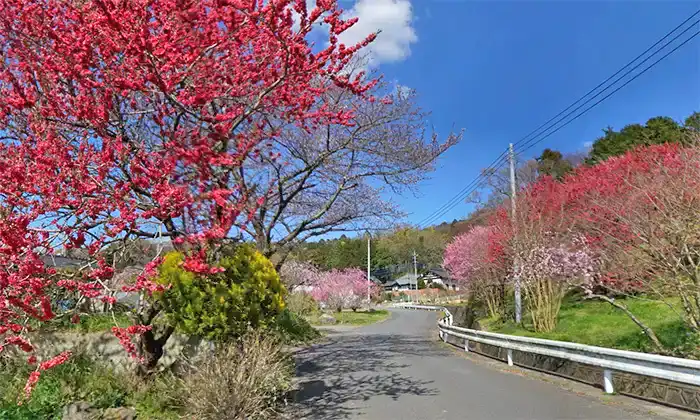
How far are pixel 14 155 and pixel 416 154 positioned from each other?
30.4 feet

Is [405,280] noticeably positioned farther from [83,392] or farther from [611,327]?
[83,392]

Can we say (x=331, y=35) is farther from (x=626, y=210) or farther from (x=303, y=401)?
(x=626, y=210)

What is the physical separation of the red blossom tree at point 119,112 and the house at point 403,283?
80.1 m

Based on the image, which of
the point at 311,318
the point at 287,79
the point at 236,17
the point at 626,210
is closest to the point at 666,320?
the point at 626,210

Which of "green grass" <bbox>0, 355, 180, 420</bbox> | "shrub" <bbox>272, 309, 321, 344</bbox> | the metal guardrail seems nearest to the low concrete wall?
the metal guardrail

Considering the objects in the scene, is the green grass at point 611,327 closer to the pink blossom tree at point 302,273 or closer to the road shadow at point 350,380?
the road shadow at point 350,380

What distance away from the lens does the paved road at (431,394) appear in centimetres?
641

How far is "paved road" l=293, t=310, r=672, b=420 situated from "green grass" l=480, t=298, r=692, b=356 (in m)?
2.59

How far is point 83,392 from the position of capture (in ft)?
22.4

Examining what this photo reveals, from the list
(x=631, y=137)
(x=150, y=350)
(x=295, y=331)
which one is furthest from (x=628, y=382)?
(x=631, y=137)

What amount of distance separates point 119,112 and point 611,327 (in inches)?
518

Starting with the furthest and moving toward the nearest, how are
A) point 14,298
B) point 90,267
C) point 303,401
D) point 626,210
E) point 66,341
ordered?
1. point 626,210
2. point 66,341
3. point 303,401
4. point 90,267
5. point 14,298

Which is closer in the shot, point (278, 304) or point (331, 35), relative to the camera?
point (331, 35)

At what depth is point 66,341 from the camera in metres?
8.27
